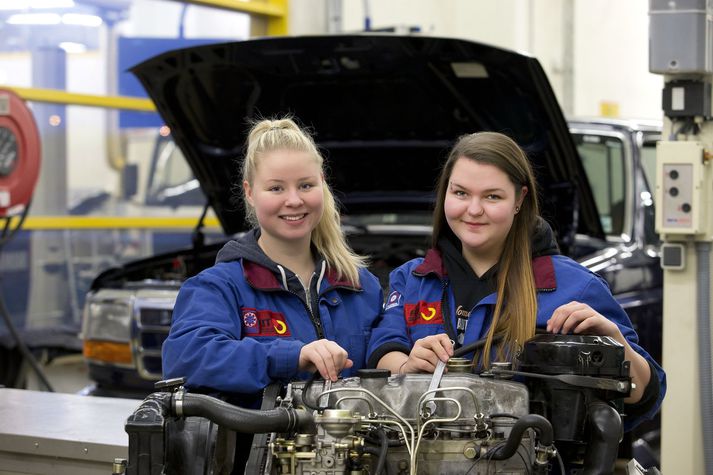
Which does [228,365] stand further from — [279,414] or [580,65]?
[580,65]

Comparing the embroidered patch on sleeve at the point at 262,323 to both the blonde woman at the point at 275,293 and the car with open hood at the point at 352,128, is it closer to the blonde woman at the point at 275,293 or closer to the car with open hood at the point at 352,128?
the blonde woman at the point at 275,293

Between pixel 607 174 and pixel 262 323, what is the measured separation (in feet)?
11.5

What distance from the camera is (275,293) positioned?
303 cm

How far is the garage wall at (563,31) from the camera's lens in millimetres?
11102

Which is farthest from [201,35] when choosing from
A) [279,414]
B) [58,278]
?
[279,414]

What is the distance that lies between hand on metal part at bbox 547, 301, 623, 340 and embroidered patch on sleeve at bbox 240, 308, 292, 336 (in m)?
0.70

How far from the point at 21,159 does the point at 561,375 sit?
483 cm

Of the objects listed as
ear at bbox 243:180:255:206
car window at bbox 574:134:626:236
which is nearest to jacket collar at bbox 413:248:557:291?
ear at bbox 243:180:255:206

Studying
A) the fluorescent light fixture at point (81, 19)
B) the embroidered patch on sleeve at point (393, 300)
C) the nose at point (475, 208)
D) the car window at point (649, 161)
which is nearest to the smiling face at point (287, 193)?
the embroidered patch on sleeve at point (393, 300)

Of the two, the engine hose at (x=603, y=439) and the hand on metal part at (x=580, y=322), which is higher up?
the hand on metal part at (x=580, y=322)

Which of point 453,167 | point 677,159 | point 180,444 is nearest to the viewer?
point 180,444

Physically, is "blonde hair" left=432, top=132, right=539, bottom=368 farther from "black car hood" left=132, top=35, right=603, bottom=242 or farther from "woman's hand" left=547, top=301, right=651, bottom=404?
"black car hood" left=132, top=35, right=603, bottom=242

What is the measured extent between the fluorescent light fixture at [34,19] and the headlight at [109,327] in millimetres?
3897

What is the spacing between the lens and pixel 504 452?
238 cm
